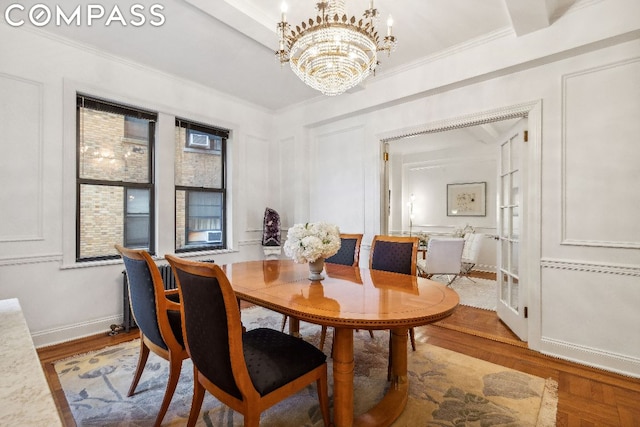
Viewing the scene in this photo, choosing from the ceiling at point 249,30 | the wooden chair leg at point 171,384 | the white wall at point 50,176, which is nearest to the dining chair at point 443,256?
the ceiling at point 249,30

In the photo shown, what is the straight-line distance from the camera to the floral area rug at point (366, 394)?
179cm

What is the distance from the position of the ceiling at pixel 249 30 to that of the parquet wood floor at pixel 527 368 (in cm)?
274

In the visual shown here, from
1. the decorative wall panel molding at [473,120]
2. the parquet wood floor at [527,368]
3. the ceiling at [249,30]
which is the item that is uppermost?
the ceiling at [249,30]

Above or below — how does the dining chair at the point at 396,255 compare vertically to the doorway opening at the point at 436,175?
below

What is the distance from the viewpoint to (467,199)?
6.85m

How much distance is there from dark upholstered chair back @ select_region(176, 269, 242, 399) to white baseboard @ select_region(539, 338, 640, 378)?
8.77ft

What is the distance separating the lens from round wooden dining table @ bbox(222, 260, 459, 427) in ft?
4.67

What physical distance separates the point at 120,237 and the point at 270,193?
2101 mm

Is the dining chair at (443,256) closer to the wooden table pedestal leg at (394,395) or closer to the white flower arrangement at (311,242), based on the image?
the wooden table pedestal leg at (394,395)

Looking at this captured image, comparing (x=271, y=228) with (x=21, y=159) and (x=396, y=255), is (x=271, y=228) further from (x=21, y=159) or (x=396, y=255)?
(x=21, y=159)

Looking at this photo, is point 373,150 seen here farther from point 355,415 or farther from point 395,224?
point 395,224

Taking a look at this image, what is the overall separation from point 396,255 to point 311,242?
107cm

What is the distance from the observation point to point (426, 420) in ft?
5.82

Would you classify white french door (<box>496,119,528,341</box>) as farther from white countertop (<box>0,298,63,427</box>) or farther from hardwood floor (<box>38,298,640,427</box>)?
white countertop (<box>0,298,63,427</box>)
